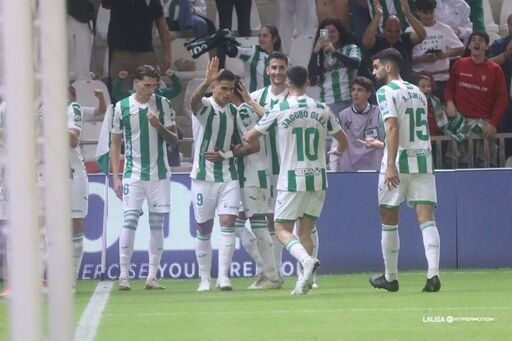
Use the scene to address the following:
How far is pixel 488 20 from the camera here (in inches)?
841

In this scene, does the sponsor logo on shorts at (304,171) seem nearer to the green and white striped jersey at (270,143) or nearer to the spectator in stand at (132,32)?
the green and white striped jersey at (270,143)

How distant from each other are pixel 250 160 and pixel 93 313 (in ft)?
11.5

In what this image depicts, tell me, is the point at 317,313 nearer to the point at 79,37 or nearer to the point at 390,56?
the point at 390,56

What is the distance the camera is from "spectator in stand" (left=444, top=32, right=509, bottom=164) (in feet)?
59.7

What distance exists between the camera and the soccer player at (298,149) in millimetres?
13281

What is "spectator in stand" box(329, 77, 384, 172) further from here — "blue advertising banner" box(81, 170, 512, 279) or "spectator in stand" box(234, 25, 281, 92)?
"spectator in stand" box(234, 25, 281, 92)

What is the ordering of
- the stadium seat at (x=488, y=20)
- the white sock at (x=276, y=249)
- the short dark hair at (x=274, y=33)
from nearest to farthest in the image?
1. the white sock at (x=276, y=249)
2. the short dark hair at (x=274, y=33)
3. the stadium seat at (x=488, y=20)

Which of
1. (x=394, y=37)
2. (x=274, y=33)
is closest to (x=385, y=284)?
(x=274, y=33)

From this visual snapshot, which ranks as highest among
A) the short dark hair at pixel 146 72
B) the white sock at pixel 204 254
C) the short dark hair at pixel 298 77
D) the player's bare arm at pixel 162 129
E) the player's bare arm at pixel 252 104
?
the short dark hair at pixel 146 72

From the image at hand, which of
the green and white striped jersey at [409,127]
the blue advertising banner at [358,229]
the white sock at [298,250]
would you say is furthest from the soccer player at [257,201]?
the blue advertising banner at [358,229]

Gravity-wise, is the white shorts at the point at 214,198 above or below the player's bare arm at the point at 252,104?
below

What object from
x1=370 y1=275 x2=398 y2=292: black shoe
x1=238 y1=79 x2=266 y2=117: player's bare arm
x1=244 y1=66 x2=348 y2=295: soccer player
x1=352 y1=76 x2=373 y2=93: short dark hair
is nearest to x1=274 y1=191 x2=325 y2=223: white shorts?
x1=244 y1=66 x2=348 y2=295: soccer player

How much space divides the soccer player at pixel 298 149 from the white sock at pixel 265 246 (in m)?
1.15

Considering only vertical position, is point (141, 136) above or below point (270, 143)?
above
